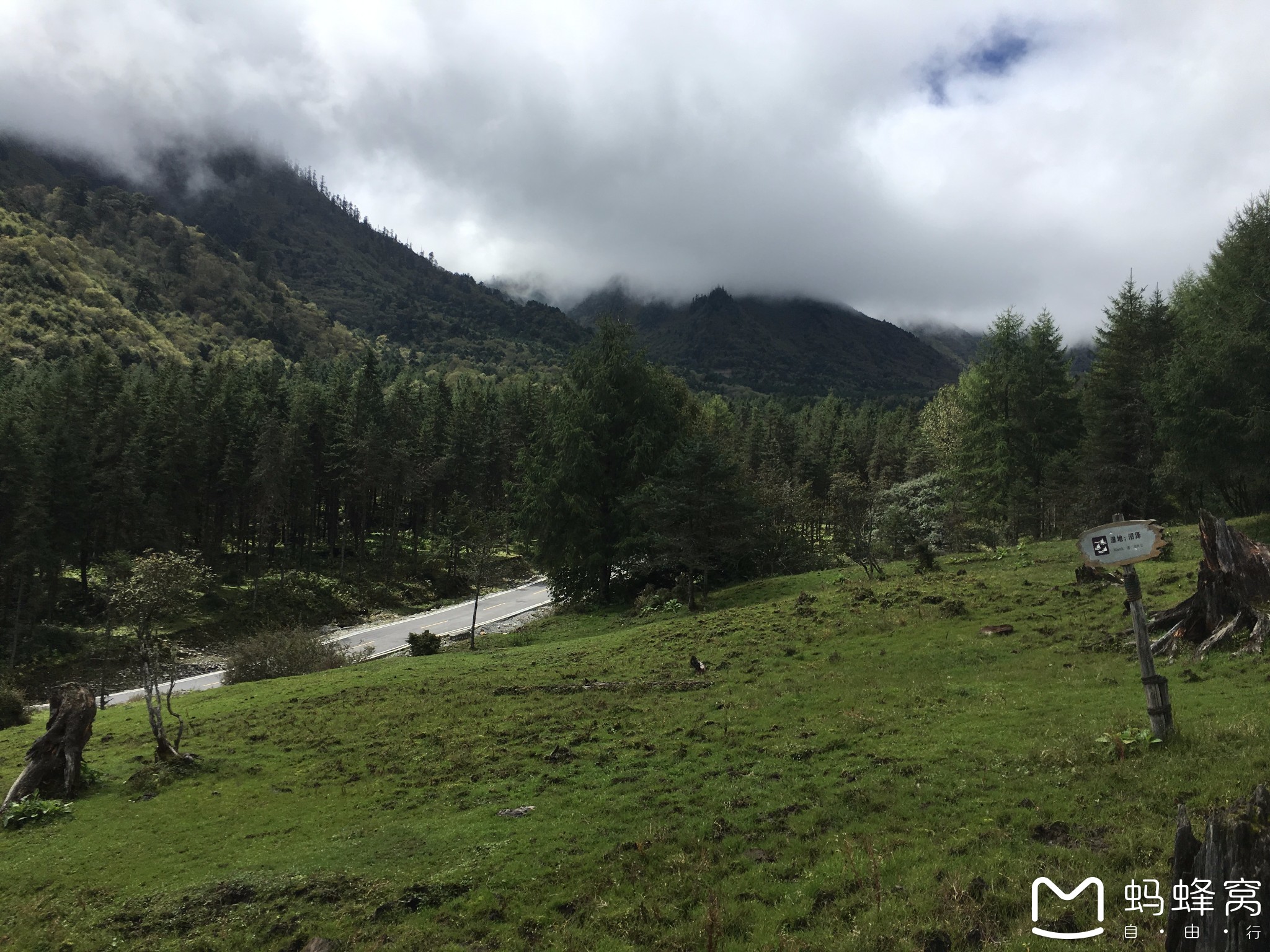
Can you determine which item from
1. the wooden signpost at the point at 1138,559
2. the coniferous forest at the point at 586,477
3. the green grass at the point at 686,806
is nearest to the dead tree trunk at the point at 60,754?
the green grass at the point at 686,806

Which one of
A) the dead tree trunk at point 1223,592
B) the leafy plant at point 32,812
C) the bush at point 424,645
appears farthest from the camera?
the bush at point 424,645

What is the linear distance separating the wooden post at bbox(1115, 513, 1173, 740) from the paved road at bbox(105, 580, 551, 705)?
4330 centimetres

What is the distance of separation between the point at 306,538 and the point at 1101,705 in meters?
81.5

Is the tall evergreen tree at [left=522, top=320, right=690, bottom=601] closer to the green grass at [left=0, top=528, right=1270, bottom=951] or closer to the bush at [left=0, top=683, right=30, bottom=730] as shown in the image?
the green grass at [left=0, top=528, right=1270, bottom=951]

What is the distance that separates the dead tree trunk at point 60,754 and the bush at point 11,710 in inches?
701

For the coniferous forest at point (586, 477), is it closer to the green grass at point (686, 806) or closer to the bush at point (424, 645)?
the bush at point (424, 645)

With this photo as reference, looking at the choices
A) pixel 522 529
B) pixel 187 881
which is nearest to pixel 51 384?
pixel 522 529

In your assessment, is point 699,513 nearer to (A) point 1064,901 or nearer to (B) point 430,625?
(A) point 1064,901

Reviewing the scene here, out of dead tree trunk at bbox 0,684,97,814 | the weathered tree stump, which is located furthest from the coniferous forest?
the weathered tree stump

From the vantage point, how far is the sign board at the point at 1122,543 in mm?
10594

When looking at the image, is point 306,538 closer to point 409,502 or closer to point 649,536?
point 409,502

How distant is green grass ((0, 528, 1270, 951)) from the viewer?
8961 millimetres

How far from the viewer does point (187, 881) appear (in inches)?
462

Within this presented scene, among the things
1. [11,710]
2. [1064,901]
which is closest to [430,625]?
[11,710]
